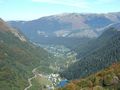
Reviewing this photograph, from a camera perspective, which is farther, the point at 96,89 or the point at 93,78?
the point at 93,78

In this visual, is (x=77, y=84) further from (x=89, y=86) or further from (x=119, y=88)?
(x=119, y=88)

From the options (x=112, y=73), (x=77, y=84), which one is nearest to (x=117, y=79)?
(x=112, y=73)

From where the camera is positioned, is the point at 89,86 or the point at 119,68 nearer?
the point at 89,86

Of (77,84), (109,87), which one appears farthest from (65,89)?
(109,87)

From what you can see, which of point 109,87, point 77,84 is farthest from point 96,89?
point 77,84

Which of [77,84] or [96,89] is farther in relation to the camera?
[77,84]

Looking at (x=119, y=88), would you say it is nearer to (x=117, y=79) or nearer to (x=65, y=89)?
(x=117, y=79)

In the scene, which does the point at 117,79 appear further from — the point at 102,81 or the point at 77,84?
the point at 77,84
